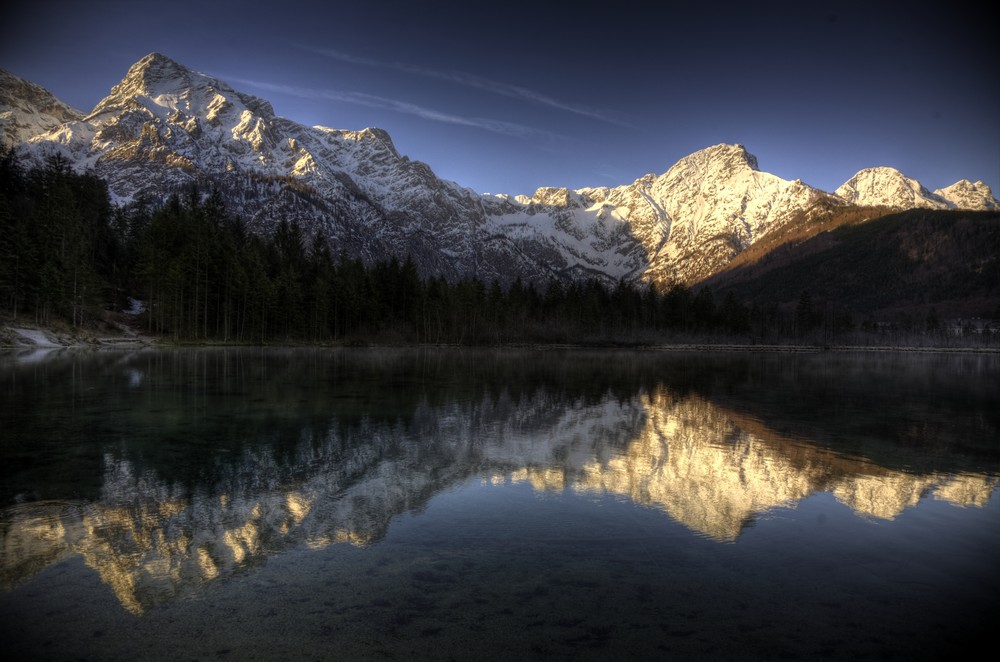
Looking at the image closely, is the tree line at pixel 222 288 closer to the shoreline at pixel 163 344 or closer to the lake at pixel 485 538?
the shoreline at pixel 163 344

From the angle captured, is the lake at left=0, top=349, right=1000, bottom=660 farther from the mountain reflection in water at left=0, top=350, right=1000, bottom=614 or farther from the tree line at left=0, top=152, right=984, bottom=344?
the tree line at left=0, top=152, right=984, bottom=344

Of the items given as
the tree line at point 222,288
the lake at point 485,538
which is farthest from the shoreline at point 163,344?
the lake at point 485,538

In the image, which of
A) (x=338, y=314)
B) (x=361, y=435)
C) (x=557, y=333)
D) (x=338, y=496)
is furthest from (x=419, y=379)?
(x=557, y=333)

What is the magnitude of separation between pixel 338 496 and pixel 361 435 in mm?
6291

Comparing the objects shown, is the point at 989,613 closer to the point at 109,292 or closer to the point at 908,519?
the point at 908,519

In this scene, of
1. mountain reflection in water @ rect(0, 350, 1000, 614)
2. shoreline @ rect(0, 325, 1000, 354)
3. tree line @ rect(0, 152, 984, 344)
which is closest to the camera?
mountain reflection in water @ rect(0, 350, 1000, 614)

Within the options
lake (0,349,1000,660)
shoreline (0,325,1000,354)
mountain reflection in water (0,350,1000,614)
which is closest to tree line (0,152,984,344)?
shoreline (0,325,1000,354)

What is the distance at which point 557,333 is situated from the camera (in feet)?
404

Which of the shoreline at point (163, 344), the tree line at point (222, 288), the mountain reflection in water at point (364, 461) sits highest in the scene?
the tree line at point (222, 288)

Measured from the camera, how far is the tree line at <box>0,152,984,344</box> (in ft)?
217

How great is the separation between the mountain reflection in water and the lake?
9 centimetres

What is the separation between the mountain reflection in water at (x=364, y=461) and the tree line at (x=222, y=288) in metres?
46.7

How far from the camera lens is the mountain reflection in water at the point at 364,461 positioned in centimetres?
897

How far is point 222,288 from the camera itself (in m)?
86.5
